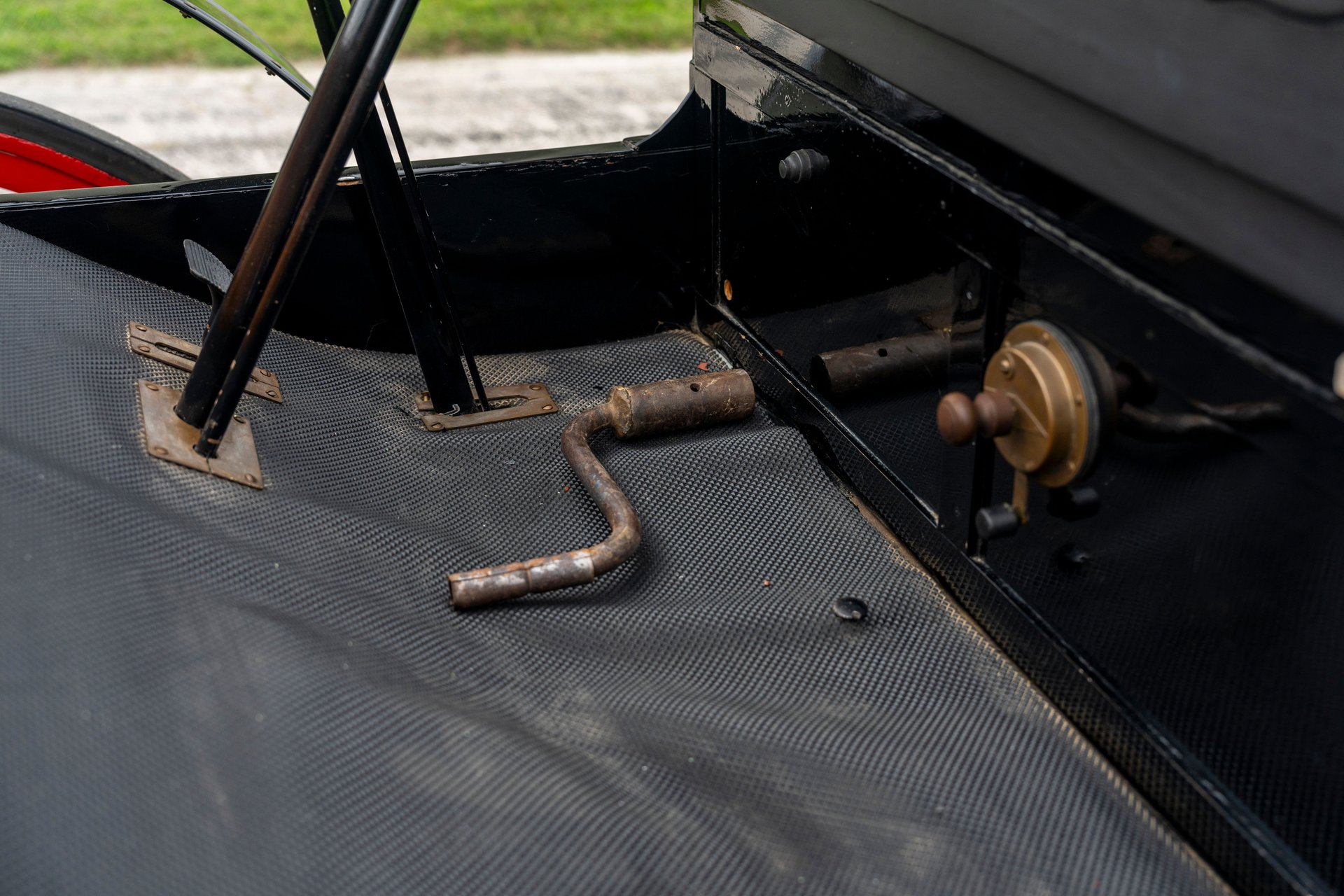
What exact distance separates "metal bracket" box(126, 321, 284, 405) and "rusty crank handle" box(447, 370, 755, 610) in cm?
42

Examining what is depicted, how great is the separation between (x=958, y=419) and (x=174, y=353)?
41.0 inches

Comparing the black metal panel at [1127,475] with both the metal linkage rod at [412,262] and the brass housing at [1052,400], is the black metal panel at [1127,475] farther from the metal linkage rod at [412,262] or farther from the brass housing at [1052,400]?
the metal linkage rod at [412,262]

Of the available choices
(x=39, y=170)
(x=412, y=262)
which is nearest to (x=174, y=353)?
(x=412, y=262)

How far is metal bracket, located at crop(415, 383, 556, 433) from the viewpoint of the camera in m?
1.71

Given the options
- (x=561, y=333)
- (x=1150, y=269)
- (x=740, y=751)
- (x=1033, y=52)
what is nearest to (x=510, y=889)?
(x=740, y=751)

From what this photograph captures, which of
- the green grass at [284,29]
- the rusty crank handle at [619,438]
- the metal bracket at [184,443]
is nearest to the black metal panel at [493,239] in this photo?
the rusty crank handle at [619,438]

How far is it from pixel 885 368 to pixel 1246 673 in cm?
59

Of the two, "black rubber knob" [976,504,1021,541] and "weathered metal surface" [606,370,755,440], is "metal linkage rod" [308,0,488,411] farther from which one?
"black rubber knob" [976,504,1021,541]

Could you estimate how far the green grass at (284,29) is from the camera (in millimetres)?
5574

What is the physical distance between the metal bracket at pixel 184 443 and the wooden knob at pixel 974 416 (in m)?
0.82

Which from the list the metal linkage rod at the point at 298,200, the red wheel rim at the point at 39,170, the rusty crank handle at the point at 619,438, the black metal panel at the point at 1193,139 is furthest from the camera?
the red wheel rim at the point at 39,170

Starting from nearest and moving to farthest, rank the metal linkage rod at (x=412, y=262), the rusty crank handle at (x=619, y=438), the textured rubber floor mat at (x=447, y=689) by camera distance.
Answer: the textured rubber floor mat at (x=447, y=689) → the rusty crank handle at (x=619, y=438) → the metal linkage rod at (x=412, y=262)

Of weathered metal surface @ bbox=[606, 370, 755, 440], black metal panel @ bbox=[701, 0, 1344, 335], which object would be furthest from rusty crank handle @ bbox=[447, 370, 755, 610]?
black metal panel @ bbox=[701, 0, 1344, 335]

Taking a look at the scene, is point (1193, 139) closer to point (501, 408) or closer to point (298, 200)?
point (298, 200)
